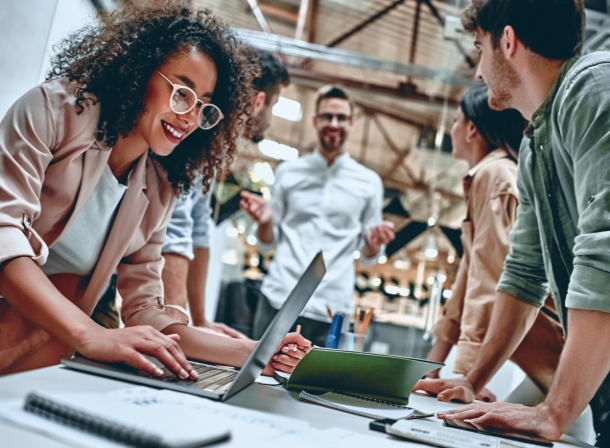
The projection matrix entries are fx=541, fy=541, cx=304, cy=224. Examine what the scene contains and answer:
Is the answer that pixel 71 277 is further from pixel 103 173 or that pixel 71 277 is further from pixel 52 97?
pixel 52 97

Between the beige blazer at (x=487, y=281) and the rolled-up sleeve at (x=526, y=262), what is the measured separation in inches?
9.8

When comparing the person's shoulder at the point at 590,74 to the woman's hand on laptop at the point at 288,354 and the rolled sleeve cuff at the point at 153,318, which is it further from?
the rolled sleeve cuff at the point at 153,318

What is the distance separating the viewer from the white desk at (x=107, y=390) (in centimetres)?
50

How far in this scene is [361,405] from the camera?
0.99 m

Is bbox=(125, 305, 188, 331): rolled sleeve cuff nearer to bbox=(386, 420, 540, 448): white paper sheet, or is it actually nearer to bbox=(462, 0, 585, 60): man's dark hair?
bbox=(386, 420, 540, 448): white paper sheet

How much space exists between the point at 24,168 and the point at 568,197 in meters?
1.16

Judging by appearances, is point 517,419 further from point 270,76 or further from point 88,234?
point 270,76

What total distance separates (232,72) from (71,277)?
2.31 ft

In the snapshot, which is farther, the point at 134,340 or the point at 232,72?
the point at 232,72

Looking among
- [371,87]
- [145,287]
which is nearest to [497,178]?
[145,287]

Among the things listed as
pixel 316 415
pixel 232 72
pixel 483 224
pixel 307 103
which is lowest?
pixel 316 415

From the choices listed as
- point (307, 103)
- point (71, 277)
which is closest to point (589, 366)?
point (71, 277)

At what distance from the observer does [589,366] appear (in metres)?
0.94

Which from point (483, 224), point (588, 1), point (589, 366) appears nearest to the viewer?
point (589, 366)
